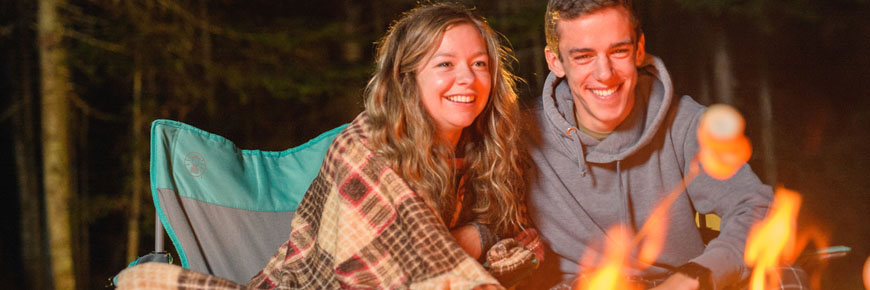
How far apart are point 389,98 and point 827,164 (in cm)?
323

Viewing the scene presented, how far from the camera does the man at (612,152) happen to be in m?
1.78

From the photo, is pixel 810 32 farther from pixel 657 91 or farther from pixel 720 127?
pixel 657 91

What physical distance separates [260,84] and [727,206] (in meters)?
3.76

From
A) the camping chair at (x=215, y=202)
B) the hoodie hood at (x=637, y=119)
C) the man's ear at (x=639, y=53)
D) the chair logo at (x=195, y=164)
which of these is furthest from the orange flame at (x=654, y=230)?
the chair logo at (x=195, y=164)

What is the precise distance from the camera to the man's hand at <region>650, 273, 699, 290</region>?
1.61m

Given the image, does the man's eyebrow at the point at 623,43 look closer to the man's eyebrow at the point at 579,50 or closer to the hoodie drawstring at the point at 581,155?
the man's eyebrow at the point at 579,50

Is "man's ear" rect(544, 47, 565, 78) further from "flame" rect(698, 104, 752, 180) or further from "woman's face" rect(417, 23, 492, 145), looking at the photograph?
"flame" rect(698, 104, 752, 180)

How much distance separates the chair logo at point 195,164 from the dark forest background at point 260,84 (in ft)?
5.63

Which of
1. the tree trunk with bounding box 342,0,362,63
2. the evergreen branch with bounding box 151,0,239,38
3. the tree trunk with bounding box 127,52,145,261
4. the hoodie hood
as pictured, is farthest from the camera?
the tree trunk with bounding box 342,0,362,63

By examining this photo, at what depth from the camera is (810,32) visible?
150 inches

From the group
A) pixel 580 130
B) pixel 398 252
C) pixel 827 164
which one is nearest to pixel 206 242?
pixel 398 252

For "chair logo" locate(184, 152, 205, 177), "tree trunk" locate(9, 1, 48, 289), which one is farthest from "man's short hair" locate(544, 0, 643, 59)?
"tree trunk" locate(9, 1, 48, 289)

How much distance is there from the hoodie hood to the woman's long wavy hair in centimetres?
16

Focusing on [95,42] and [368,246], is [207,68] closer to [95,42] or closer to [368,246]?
[95,42]
